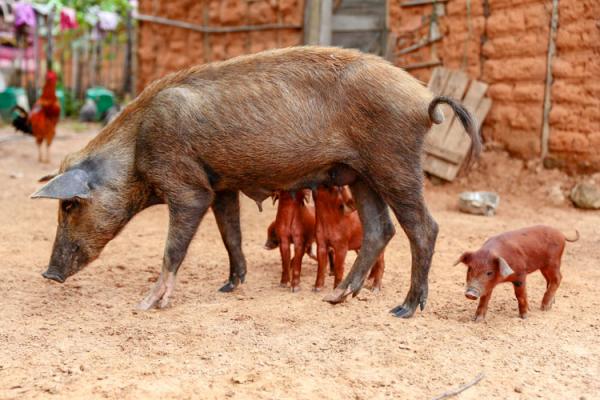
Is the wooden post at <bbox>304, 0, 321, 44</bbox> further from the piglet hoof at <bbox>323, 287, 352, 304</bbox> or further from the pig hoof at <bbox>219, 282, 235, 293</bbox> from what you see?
the piglet hoof at <bbox>323, 287, 352, 304</bbox>

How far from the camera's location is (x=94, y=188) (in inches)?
182

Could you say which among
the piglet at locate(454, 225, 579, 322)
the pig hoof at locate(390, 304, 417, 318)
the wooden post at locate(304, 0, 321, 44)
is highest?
the wooden post at locate(304, 0, 321, 44)

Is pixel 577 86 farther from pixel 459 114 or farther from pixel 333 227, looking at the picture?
pixel 333 227

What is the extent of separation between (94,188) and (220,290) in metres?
1.14

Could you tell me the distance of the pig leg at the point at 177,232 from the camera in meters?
4.56

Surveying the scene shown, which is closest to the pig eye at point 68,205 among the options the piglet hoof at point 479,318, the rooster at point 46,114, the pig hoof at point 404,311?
the pig hoof at point 404,311

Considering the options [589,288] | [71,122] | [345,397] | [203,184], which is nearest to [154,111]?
[203,184]

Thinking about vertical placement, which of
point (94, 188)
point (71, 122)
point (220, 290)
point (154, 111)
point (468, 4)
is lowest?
point (71, 122)

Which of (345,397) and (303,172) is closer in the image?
(345,397)

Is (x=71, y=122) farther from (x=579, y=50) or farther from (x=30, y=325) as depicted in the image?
(x=30, y=325)

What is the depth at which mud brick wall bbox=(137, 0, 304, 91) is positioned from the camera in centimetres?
1019

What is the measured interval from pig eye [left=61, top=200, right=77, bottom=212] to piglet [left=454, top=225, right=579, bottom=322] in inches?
95.2

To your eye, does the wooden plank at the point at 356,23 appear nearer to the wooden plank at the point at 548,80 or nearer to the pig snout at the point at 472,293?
the wooden plank at the point at 548,80

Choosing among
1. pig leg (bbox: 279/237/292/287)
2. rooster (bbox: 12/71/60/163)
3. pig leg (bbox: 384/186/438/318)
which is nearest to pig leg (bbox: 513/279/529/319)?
pig leg (bbox: 384/186/438/318)
